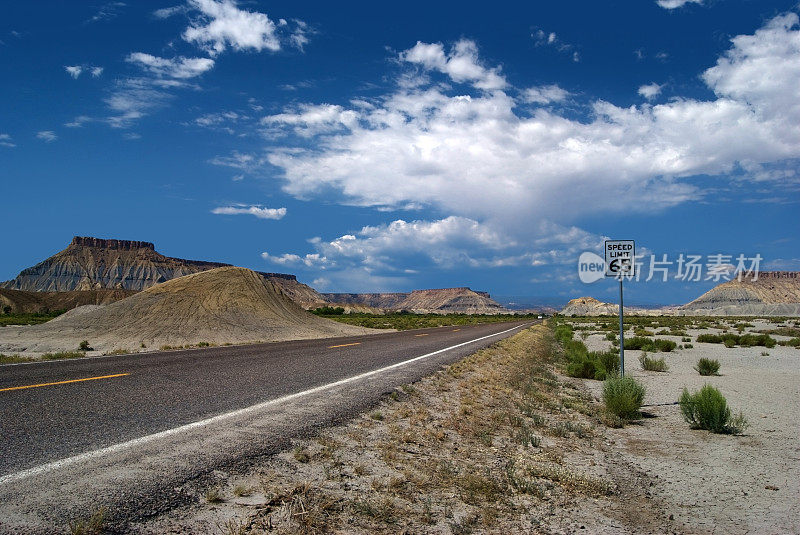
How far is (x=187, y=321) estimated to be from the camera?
3125cm

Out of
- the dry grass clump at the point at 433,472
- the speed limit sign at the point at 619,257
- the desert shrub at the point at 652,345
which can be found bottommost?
the desert shrub at the point at 652,345

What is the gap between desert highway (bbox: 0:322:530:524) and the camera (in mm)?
4994

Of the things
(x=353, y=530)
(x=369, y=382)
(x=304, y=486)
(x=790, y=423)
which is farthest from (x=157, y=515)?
(x=790, y=423)

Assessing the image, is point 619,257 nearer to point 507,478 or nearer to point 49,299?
point 507,478

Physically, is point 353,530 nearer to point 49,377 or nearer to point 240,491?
point 240,491

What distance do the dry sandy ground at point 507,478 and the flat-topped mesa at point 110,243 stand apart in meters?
192

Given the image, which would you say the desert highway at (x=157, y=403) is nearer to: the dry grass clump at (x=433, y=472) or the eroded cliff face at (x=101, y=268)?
the dry grass clump at (x=433, y=472)

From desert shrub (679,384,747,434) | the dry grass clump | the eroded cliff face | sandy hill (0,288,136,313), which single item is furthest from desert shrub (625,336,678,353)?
the eroded cliff face

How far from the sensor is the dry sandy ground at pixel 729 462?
4.66 metres

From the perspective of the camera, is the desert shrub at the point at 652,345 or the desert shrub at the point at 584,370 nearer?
the desert shrub at the point at 584,370

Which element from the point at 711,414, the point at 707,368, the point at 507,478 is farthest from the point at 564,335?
the point at 507,478

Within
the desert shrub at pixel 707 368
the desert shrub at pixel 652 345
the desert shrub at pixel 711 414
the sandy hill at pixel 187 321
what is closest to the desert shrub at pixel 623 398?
the desert shrub at pixel 711 414

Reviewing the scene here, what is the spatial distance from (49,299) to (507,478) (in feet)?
420

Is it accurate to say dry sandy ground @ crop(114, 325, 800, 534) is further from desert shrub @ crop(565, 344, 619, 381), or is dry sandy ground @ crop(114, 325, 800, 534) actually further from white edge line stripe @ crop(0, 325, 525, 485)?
desert shrub @ crop(565, 344, 619, 381)
